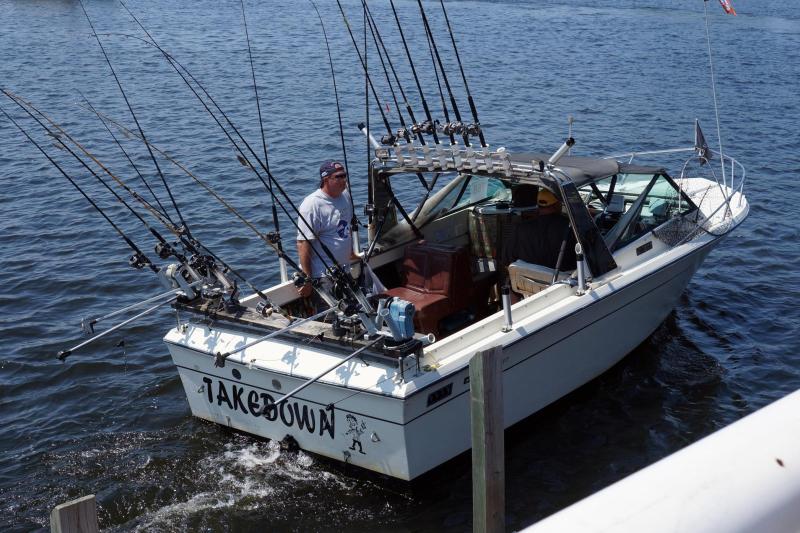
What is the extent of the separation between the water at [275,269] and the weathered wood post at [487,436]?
1858mm

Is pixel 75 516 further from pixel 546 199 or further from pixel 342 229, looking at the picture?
pixel 546 199

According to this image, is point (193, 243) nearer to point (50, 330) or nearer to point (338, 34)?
point (50, 330)

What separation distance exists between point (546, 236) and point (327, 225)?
2003 mm

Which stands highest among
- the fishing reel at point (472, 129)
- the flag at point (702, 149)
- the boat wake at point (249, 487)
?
the fishing reel at point (472, 129)

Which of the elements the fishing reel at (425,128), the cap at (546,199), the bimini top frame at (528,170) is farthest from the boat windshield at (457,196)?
the cap at (546,199)

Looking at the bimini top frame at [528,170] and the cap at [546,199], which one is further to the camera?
the cap at [546,199]

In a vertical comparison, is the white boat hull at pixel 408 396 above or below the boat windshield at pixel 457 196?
below

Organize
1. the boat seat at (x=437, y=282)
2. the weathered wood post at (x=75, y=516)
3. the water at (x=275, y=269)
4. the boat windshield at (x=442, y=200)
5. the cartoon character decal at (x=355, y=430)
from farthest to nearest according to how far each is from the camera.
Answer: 1. the boat windshield at (x=442, y=200)
2. the boat seat at (x=437, y=282)
3. the water at (x=275, y=269)
4. the cartoon character decal at (x=355, y=430)
5. the weathered wood post at (x=75, y=516)

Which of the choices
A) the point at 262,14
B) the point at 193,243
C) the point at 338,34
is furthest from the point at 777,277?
the point at 262,14

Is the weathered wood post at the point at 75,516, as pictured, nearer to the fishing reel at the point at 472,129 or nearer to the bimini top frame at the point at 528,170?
the bimini top frame at the point at 528,170

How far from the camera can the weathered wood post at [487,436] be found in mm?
4680

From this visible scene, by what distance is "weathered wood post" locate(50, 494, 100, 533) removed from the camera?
3.51 metres

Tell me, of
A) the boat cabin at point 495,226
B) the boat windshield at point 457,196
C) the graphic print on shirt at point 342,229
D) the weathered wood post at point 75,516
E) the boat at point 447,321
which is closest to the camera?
the weathered wood post at point 75,516

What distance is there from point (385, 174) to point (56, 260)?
19.0ft
